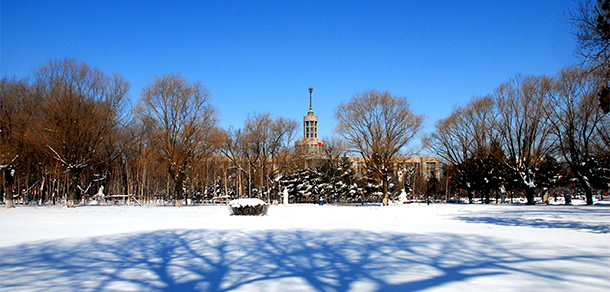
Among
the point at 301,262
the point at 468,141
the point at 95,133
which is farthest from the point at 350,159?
the point at 301,262

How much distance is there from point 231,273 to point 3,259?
447cm

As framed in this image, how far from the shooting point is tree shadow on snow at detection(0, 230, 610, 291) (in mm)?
5656

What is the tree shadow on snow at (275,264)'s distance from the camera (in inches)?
223

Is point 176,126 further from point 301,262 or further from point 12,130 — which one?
point 301,262

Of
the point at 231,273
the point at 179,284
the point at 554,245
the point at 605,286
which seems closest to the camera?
the point at 605,286

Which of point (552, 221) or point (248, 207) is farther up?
point (248, 207)

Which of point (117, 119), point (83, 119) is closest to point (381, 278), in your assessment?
point (83, 119)

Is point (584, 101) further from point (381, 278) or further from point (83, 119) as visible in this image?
point (83, 119)

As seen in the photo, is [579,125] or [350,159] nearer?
[579,125]

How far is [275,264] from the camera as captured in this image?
7.07 metres

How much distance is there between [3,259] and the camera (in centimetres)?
730

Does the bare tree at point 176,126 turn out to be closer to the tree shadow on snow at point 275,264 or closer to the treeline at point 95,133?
the treeline at point 95,133

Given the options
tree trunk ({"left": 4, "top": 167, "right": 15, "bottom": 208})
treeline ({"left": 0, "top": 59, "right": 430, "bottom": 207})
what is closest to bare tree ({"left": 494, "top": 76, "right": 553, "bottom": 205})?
treeline ({"left": 0, "top": 59, "right": 430, "bottom": 207})

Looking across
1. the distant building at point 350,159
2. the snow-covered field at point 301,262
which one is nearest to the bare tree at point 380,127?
the distant building at point 350,159
